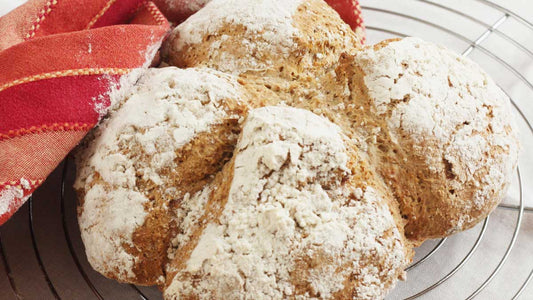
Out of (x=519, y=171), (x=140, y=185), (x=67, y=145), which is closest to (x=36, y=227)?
(x=67, y=145)

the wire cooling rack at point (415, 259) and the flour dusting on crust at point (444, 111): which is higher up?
the flour dusting on crust at point (444, 111)

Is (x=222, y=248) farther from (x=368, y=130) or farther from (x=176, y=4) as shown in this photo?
(x=176, y=4)

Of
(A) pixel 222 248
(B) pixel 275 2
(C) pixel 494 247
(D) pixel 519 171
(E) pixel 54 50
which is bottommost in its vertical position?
(C) pixel 494 247

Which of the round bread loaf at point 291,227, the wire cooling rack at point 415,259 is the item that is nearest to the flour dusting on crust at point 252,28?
the round bread loaf at point 291,227

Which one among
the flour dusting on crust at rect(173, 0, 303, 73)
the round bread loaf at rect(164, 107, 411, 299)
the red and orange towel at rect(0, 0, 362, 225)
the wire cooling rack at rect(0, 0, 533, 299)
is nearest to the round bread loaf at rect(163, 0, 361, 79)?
the flour dusting on crust at rect(173, 0, 303, 73)

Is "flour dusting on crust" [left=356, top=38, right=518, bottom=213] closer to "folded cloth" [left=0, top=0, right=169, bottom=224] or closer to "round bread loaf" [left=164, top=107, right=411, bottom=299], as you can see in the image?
"round bread loaf" [left=164, top=107, right=411, bottom=299]

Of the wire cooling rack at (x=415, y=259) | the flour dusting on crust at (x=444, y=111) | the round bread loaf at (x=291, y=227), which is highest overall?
the flour dusting on crust at (x=444, y=111)

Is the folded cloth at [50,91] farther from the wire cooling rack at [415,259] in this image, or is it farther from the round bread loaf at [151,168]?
the wire cooling rack at [415,259]
